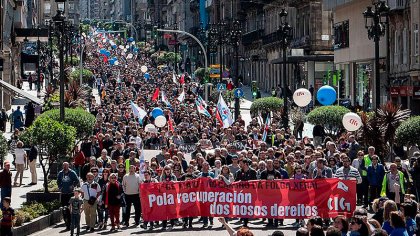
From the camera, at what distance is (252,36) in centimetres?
10438

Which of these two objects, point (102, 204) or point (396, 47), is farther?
point (396, 47)

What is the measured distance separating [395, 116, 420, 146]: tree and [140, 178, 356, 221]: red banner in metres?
7.64

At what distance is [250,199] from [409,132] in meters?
7.86

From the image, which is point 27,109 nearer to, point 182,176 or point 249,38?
point 182,176

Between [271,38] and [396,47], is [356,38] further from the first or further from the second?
[271,38]

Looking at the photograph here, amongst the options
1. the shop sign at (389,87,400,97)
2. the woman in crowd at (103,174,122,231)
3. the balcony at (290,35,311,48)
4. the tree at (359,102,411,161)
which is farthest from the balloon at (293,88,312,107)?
the balcony at (290,35,311,48)

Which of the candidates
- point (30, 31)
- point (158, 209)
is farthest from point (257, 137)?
point (30, 31)

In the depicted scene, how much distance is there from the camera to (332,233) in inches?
495

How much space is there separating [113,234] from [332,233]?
39.0 ft

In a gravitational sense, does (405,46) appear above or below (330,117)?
above

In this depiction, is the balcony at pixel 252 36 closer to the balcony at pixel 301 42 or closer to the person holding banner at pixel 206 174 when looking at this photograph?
the balcony at pixel 301 42

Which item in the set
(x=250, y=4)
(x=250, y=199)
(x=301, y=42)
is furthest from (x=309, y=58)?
(x=250, y=199)

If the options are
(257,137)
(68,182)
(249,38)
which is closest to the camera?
(68,182)

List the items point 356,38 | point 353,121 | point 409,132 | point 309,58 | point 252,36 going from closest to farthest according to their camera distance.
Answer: point 409,132 → point 353,121 → point 356,38 → point 309,58 → point 252,36
